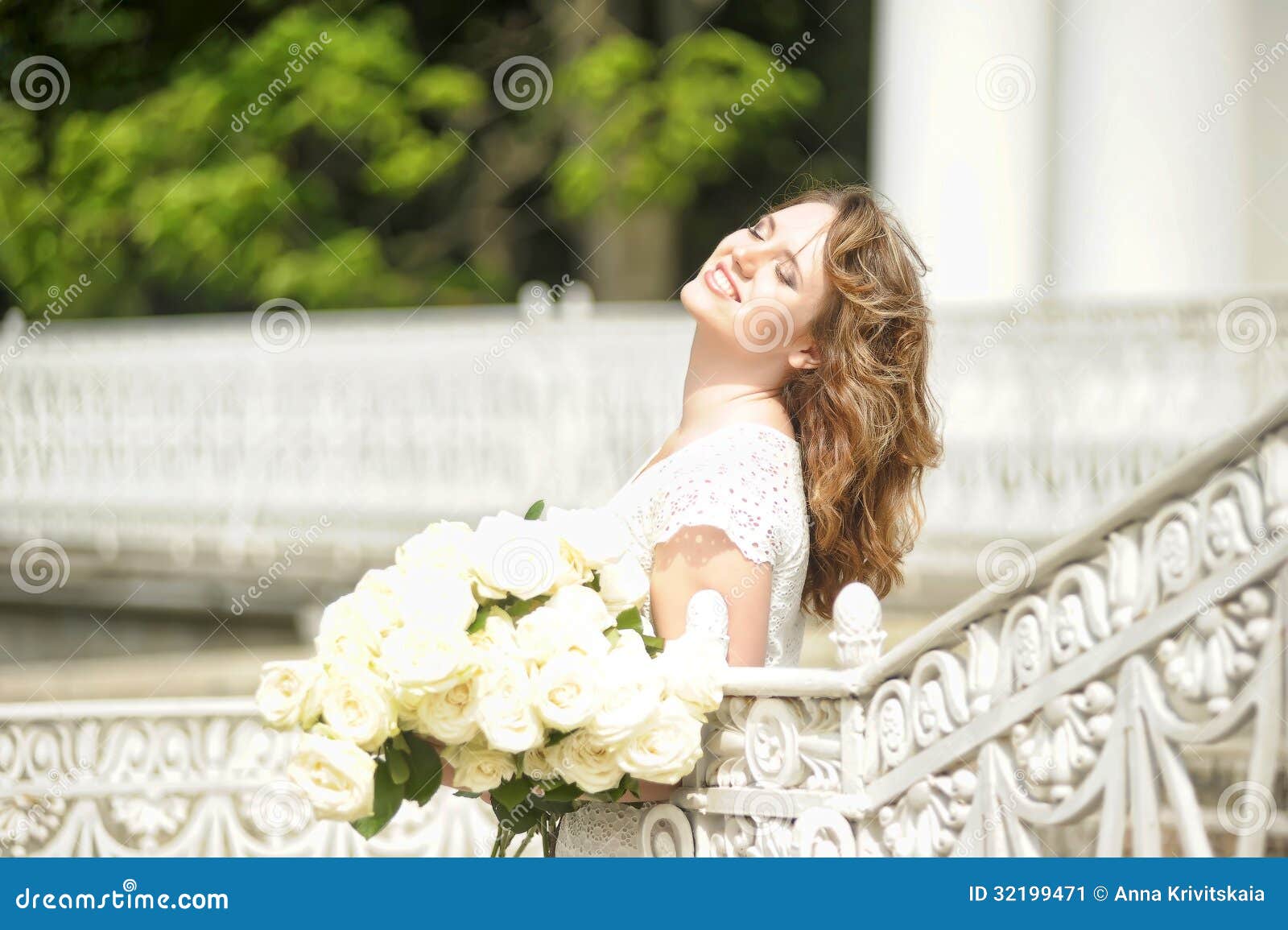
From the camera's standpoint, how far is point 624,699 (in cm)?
222

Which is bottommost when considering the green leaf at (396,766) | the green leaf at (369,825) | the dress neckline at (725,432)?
the green leaf at (369,825)

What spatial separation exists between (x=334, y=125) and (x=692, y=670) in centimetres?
1123

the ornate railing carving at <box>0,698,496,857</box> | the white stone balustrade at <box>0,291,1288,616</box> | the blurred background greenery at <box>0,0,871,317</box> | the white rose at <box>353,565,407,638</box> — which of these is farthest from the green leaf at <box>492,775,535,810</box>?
the blurred background greenery at <box>0,0,871,317</box>

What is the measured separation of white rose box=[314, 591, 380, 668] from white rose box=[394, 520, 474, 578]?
0.32ft

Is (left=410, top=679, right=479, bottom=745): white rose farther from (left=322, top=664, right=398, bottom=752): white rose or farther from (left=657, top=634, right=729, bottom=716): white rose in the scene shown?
(left=657, top=634, right=729, bottom=716): white rose

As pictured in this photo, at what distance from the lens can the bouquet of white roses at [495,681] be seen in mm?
2188

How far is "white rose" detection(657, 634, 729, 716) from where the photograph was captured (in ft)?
7.52

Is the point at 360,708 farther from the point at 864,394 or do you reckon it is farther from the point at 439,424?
the point at 439,424

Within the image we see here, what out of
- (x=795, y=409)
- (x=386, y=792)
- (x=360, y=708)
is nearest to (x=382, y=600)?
(x=360, y=708)

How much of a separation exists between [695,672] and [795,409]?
0.72 metres

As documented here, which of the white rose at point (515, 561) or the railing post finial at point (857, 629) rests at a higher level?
the white rose at point (515, 561)

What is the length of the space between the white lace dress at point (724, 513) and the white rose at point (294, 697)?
57 centimetres

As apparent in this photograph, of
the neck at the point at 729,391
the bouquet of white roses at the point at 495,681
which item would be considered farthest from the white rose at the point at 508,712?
the neck at the point at 729,391

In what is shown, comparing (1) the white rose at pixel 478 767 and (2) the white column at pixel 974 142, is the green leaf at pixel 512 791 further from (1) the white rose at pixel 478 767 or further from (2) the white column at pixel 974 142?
(2) the white column at pixel 974 142
